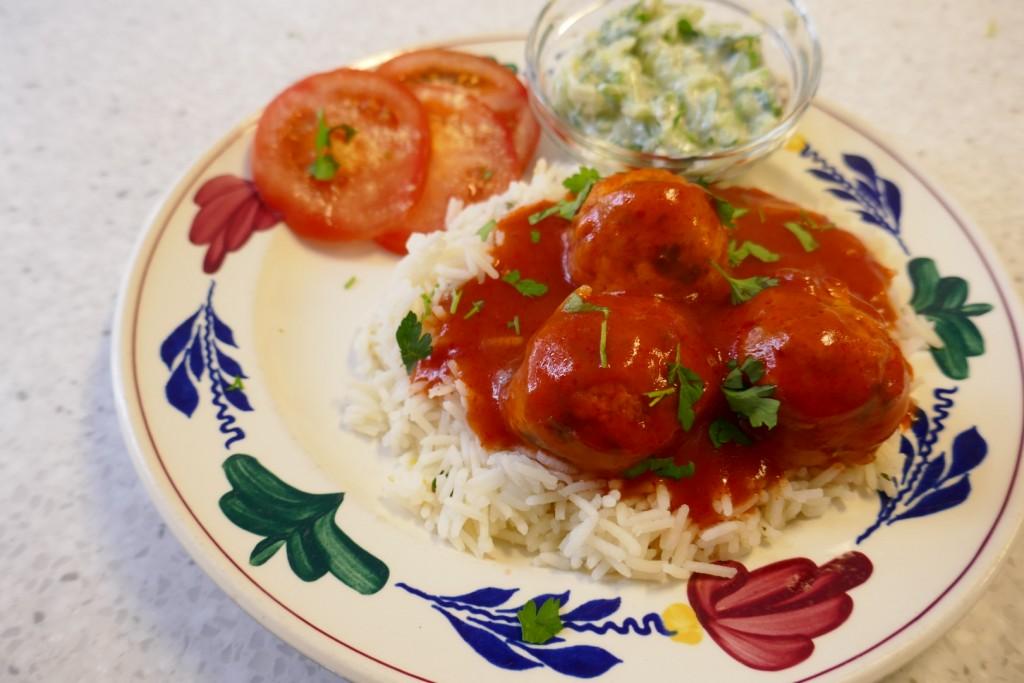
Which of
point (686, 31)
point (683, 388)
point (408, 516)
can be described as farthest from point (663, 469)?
point (686, 31)

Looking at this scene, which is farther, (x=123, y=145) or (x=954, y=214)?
(x=123, y=145)

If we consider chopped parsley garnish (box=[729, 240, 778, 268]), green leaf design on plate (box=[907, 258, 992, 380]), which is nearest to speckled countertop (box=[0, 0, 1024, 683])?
green leaf design on plate (box=[907, 258, 992, 380])

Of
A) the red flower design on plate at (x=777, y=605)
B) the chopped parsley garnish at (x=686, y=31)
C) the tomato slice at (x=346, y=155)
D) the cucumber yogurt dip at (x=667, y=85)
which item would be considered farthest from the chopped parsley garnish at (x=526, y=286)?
the chopped parsley garnish at (x=686, y=31)

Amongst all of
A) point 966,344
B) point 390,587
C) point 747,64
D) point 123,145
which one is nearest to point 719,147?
point 747,64

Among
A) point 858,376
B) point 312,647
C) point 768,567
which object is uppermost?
point 858,376

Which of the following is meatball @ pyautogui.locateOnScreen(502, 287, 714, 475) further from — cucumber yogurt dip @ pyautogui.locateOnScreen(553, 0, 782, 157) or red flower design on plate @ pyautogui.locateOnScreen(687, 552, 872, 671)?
cucumber yogurt dip @ pyautogui.locateOnScreen(553, 0, 782, 157)

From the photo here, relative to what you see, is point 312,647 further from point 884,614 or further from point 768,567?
point 884,614

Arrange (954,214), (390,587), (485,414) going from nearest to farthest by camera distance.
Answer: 1. (390,587)
2. (485,414)
3. (954,214)
